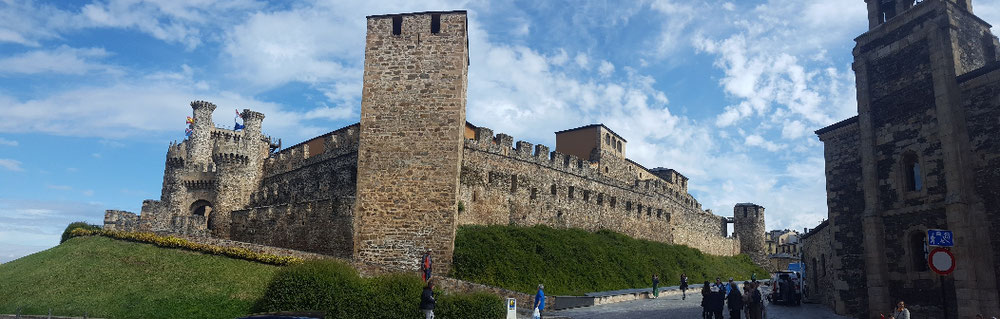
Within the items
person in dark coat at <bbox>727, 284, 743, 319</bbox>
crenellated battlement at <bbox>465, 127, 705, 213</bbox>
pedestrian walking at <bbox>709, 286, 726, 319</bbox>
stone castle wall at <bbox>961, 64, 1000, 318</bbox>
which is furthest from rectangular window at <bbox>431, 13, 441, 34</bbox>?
stone castle wall at <bbox>961, 64, 1000, 318</bbox>

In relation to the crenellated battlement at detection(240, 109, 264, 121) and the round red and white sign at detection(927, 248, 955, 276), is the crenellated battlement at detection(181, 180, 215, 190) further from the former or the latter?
the round red and white sign at detection(927, 248, 955, 276)

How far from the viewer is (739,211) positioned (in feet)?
203

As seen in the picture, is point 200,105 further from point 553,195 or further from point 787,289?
point 787,289

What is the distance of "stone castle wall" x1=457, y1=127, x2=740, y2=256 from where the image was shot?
32.1m

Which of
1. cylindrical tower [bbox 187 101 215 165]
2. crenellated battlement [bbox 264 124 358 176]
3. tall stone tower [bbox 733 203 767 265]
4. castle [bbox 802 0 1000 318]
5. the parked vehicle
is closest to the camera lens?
castle [bbox 802 0 1000 318]

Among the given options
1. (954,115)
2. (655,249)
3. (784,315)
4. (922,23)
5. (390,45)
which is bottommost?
(784,315)

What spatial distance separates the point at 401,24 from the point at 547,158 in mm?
13439

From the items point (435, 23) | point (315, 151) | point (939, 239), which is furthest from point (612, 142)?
point (939, 239)

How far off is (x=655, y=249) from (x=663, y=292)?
10.4 m

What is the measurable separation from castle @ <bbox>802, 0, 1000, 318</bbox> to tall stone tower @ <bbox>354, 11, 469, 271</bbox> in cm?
1328

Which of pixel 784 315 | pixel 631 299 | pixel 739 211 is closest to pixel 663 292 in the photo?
pixel 631 299

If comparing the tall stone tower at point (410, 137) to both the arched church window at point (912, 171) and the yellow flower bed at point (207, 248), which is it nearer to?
the yellow flower bed at point (207, 248)

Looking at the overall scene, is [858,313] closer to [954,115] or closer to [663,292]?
[954,115]

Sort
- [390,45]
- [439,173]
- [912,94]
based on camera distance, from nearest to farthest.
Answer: [912,94]
[439,173]
[390,45]
